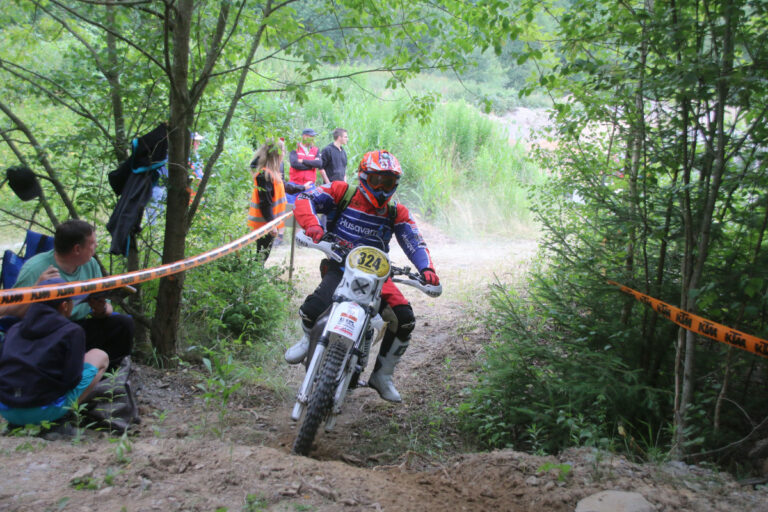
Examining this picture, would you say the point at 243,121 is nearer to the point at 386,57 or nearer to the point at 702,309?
the point at 386,57

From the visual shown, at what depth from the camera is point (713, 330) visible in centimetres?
303

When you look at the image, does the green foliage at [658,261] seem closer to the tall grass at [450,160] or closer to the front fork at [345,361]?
the front fork at [345,361]

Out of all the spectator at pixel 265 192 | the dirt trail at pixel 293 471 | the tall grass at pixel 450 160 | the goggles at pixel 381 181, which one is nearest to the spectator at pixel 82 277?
the dirt trail at pixel 293 471

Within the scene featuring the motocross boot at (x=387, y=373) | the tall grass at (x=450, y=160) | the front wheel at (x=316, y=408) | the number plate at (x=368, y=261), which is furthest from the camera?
the tall grass at (x=450, y=160)

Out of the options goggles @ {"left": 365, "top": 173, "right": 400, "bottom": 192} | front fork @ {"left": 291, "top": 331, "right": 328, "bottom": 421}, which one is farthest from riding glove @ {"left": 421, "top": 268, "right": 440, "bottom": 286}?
front fork @ {"left": 291, "top": 331, "right": 328, "bottom": 421}

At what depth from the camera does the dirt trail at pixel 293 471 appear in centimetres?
246

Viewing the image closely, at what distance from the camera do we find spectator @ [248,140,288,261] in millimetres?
8109

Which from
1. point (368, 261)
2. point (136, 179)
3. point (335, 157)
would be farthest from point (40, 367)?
point (335, 157)

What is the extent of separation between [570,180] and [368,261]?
2.22 meters

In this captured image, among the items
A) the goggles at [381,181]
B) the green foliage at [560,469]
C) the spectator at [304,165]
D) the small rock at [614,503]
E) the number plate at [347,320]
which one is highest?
the spectator at [304,165]

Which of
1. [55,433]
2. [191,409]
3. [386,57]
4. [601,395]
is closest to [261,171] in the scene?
[386,57]

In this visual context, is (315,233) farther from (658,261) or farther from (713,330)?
(713,330)

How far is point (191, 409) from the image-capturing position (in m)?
4.16

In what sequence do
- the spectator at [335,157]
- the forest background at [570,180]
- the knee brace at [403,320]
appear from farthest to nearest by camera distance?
1. the spectator at [335,157]
2. the knee brace at [403,320]
3. the forest background at [570,180]
